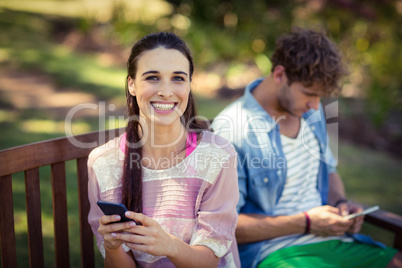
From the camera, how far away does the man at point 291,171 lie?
2.43 metres

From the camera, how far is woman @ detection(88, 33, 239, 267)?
1960 mm

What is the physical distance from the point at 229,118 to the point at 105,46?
28.1 ft

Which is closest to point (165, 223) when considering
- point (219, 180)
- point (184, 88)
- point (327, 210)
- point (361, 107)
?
point (219, 180)

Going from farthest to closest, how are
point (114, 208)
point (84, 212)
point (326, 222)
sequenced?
point (326, 222) < point (84, 212) < point (114, 208)

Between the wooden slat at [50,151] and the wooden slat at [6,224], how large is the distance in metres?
0.07

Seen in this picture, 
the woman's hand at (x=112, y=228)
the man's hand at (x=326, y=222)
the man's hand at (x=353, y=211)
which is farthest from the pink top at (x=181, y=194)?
the man's hand at (x=353, y=211)

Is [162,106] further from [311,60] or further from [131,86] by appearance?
[311,60]

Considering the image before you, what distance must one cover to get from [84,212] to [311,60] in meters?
1.65

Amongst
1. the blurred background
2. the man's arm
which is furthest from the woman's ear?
the blurred background

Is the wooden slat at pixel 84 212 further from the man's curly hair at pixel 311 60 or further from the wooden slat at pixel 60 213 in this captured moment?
the man's curly hair at pixel 311 60

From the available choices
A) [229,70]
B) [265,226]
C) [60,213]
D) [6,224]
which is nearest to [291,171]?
[265,226]

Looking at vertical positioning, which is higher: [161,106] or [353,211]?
[161,106]

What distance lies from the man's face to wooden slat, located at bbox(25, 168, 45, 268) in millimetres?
1560

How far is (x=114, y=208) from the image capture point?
165 cm
